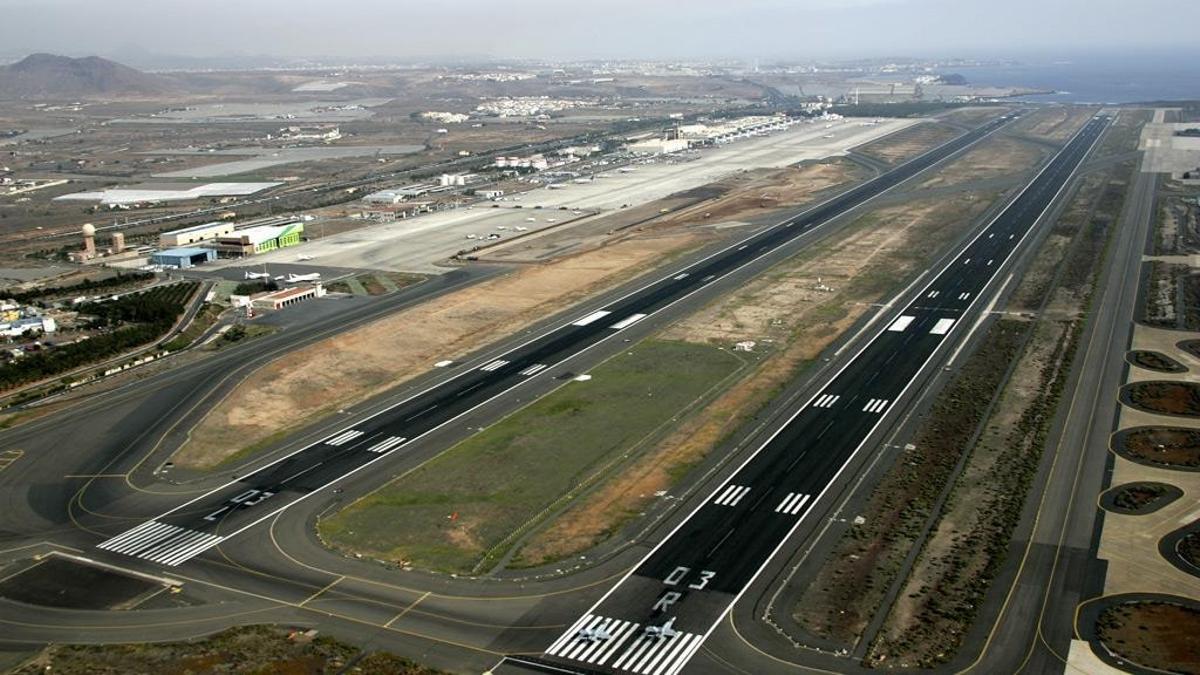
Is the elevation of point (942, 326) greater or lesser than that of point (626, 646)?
greater

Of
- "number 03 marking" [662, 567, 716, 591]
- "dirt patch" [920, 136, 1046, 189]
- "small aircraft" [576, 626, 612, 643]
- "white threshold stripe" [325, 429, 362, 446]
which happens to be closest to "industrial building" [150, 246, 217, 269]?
"white threshold stripe" [325, 429, 362, 446]

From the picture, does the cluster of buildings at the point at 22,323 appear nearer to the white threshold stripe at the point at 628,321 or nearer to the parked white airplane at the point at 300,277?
the parked white airplane at the point at 300,277

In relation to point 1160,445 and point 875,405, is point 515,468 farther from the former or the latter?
point 1160,445

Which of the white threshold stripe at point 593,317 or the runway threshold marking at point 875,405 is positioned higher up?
the white threshold stripe at point 593,317

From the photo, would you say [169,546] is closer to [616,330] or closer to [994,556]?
[994,556]

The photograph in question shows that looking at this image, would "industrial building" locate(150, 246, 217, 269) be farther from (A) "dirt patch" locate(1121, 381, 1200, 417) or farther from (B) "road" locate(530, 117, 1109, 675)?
(A) "dirt patch" locate(1121, 381, 1200, 417)

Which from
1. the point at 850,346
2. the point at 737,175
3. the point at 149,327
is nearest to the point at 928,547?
the point at 850,346

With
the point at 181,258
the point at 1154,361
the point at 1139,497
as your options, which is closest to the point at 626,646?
the point at 1139,497

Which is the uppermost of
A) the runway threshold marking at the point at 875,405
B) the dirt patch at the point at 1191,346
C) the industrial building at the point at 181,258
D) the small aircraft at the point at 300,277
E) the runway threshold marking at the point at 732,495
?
the industrial building at the point at 181,258

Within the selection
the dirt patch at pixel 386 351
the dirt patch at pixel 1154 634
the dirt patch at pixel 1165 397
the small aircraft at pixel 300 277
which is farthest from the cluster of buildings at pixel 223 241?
the dirt patch at pixel 1154 634
